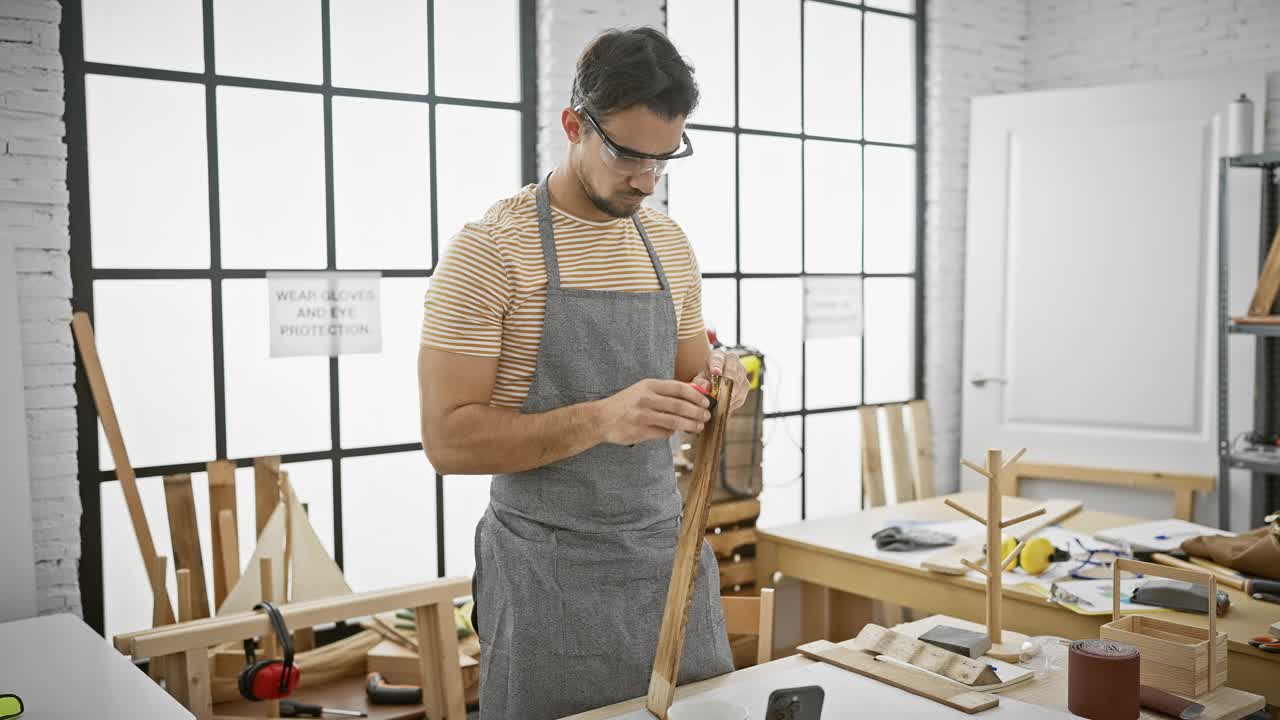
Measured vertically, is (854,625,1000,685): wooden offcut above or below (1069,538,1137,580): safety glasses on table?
above

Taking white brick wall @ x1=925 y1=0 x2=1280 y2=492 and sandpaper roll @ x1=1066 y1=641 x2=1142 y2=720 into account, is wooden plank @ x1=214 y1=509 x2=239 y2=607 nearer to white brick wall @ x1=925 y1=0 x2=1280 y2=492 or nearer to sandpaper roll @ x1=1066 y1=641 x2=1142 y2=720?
sandpaper roll @ x1=1066 y1=641 x2=1142 y2=720

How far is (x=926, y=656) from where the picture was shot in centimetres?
170

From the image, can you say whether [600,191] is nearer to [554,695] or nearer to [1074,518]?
[554,695]

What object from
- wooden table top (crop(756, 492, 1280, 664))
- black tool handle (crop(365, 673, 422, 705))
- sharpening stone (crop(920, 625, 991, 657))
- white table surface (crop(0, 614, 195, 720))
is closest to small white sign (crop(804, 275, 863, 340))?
wooden table top (crop(756, 492, 1280, 664))

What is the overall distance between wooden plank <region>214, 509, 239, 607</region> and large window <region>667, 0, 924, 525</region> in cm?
202

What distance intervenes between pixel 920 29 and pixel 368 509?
3.27 m

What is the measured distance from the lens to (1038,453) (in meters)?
4.50

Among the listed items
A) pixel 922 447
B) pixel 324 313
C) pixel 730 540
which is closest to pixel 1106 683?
pixel 730 540

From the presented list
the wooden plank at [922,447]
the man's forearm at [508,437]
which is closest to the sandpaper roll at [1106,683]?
the man's forearm at [508,437]

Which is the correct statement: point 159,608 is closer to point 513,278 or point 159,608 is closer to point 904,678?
point 513,278

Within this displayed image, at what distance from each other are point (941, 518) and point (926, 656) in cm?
176

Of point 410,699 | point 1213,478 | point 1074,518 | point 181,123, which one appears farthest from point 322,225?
point 1213,478

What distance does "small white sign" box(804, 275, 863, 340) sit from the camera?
14.6 feet

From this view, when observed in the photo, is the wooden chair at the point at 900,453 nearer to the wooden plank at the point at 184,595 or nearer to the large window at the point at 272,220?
the large window at the point at 272,220
